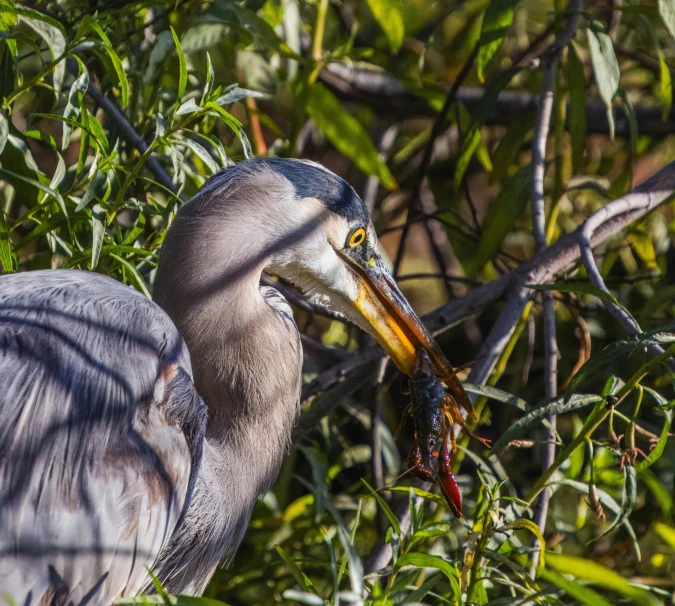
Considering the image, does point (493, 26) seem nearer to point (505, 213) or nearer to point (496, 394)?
point (505, 213)

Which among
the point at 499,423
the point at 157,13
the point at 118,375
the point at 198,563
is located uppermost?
the point at 157,13

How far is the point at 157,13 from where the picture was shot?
2.04 m

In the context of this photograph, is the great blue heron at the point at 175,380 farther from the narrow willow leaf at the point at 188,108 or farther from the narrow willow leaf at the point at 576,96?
the narrow willow leaf at the point at 576,96

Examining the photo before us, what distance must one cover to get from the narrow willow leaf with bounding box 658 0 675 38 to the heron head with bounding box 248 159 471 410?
2.50 ft

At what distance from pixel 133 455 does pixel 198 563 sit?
389 millimetres

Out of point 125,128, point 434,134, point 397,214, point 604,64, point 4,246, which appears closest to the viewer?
point 4,246

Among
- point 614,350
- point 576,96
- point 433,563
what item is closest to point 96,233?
point 433,563

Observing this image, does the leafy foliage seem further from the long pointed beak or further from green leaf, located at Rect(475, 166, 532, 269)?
the long pointed beak

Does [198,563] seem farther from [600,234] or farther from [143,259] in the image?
[600,234]

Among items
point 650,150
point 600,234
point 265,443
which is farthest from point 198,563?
point 650,150

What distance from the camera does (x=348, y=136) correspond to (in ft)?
7.53

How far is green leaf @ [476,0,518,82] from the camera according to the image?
77.1 inches

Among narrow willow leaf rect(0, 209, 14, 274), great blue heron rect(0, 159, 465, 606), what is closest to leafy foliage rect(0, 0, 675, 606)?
narrow willow leaf rect(0, 209, 14, 274)

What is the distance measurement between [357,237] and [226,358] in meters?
0.36
